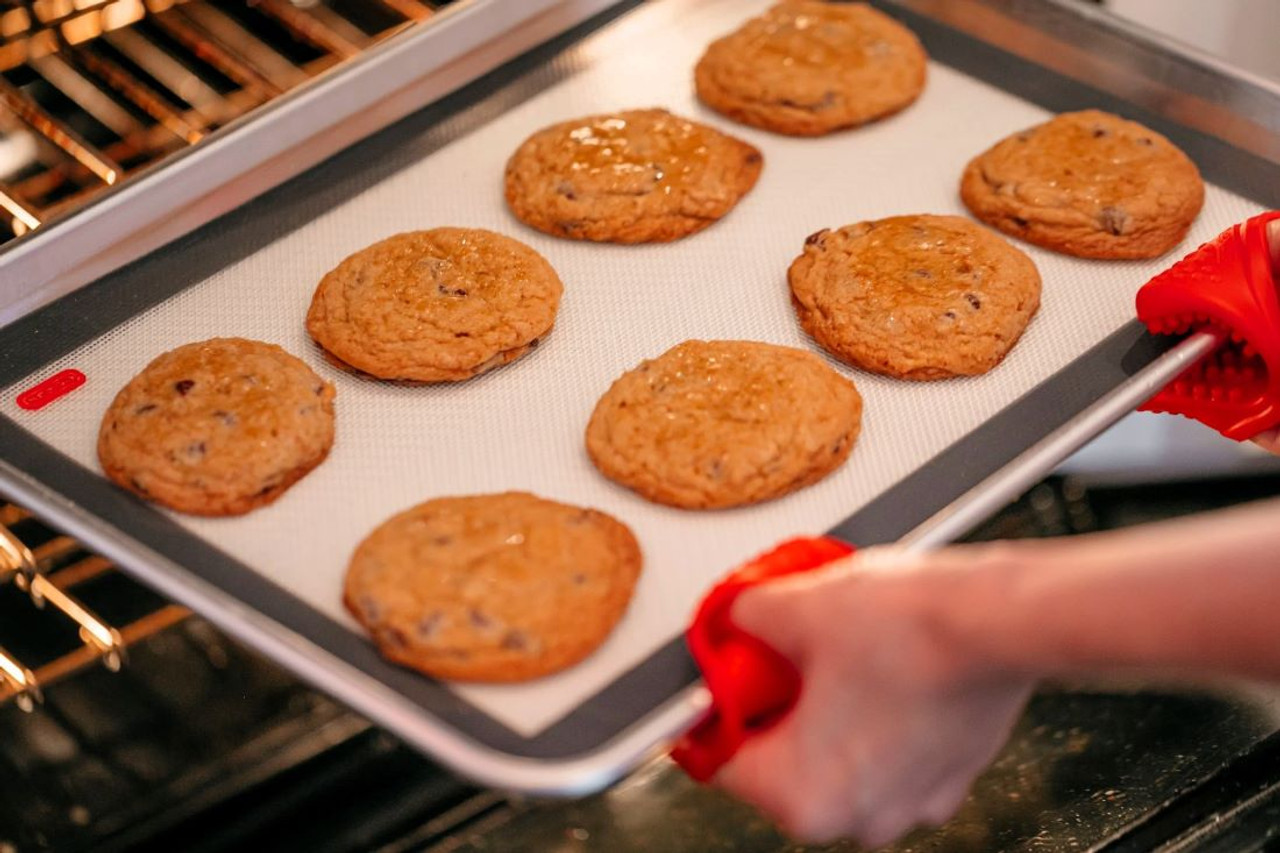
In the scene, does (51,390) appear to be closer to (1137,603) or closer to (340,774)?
(340,774)

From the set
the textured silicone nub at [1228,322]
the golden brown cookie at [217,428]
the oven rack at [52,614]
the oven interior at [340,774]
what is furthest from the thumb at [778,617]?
the oven rack at [52,614]

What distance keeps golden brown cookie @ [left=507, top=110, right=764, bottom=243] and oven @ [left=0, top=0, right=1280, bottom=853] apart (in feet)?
0.57

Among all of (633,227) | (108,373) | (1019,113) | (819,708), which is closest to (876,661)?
(819,708)

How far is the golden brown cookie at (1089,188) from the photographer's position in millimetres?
1622

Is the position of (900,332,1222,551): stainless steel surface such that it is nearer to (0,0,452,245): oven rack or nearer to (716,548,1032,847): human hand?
(716,548,1032,847): human hand

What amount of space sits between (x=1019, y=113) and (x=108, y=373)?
1230 millimetres

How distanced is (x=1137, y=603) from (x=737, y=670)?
1.13 ft

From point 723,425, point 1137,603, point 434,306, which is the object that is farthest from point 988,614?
point 434,306

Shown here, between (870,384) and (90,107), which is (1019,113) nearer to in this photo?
(870,384)

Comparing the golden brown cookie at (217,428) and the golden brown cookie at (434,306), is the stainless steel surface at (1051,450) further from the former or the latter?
the golden brown cookie at (217,428)

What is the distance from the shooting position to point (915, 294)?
5.06 feet

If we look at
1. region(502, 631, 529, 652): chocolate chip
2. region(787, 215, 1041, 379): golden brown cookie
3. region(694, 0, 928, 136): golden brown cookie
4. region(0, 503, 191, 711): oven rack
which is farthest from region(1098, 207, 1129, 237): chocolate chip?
region(0, 503, 191, 711): oven rack

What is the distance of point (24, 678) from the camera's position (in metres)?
1.53

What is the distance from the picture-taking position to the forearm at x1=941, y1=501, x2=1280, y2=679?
77 centimetres
